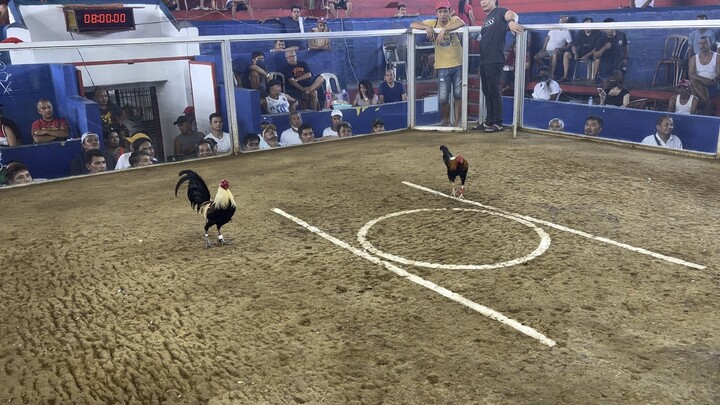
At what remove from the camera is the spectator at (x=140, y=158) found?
1179cm

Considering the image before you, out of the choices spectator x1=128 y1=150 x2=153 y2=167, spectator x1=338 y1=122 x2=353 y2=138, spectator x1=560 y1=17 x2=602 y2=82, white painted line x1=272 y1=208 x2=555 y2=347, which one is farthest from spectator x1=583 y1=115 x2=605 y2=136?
spectator x1=128 y1=150 x2=153 y2=167

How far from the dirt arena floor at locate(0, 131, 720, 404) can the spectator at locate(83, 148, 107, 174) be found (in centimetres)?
109

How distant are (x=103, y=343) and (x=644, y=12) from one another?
15975 millimetres

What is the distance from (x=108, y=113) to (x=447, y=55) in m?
7.81

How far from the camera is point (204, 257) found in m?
6.95

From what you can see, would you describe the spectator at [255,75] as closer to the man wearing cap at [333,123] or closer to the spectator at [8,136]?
the man wearing cap at [333,123]

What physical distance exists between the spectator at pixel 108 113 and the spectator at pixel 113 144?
12 centimetres

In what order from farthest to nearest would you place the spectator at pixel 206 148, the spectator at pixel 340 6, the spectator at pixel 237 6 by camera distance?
the spectator at pixel 340 6
the spectator at pixel 237 6
the spectator at pixel 206 148


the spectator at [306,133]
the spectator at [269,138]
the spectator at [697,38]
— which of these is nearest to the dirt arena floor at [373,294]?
the spectator at [697,38]

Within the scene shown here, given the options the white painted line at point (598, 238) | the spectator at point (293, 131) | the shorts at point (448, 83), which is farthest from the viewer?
the shorts at point (448, 83)

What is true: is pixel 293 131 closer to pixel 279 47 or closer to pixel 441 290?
pixel 279 47

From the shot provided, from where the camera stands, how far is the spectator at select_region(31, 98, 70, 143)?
10555mm

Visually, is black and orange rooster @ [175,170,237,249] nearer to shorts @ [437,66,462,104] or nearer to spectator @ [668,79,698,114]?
shorts @ [437,66,462,104]

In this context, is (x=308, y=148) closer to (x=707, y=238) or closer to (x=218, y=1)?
(x=707, y=238)
